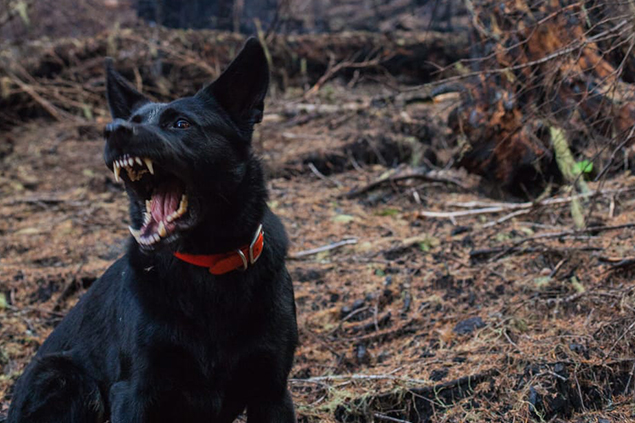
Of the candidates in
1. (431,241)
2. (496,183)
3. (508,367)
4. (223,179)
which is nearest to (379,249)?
(431,241)

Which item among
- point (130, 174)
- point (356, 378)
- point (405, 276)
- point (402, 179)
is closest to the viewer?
point (130, 174)

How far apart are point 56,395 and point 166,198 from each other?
1.21 meters

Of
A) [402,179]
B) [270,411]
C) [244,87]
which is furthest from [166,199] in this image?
[402,179]

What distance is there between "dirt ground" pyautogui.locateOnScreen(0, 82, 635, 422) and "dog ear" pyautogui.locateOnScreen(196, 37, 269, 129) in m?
1.39

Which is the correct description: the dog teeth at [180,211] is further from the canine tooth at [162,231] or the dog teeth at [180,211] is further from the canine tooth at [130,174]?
the canine tooth at [130,174]

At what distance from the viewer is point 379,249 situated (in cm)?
557

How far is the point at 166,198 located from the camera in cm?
272

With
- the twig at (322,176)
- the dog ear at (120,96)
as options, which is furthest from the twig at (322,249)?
the dog ear at (120,96)

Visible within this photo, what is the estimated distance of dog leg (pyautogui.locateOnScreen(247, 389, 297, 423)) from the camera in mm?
2818

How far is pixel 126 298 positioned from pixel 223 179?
31.1 inches

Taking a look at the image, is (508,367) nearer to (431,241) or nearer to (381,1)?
(431,241)

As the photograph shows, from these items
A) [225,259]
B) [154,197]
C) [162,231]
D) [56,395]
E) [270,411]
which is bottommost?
[270,411]

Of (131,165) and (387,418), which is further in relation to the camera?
(387,418)

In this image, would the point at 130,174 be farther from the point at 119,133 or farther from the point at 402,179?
the point at 402,179
